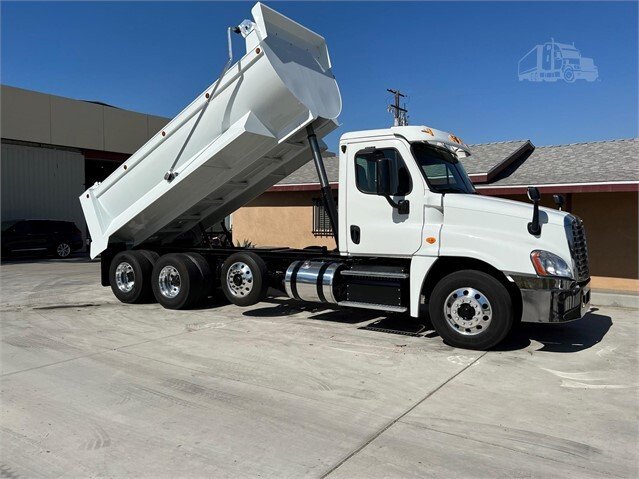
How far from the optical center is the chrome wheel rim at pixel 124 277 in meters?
10.2

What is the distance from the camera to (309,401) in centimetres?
493

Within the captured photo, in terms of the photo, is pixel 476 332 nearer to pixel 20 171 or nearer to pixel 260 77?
pixel 260 77

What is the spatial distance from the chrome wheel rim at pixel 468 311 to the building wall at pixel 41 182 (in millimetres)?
24406

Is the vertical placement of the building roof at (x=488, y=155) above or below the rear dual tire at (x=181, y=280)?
above

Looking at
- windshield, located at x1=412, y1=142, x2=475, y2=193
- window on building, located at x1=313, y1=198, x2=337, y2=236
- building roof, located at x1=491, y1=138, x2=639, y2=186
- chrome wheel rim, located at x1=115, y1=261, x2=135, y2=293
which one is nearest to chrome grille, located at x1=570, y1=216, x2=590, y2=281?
windshield, located at x1=412, y1=142, x2=475, y2=193

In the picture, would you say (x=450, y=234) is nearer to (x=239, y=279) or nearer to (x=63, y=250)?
(x=239, y=279)

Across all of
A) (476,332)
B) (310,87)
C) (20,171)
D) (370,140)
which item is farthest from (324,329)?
(20,171)

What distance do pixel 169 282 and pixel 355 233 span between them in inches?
156

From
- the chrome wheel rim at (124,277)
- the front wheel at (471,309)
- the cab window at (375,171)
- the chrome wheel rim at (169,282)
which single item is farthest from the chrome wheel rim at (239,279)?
the front wheel at (471,309)

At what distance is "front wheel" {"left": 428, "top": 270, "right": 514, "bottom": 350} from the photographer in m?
6.46

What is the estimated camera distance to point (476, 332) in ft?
22.0

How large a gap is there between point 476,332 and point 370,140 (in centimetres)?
307

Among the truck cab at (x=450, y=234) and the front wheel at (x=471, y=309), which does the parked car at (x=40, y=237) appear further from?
the front wheel at (x=471, y=309)

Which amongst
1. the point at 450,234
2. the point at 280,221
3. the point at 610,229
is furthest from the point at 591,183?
the point at 280,221
